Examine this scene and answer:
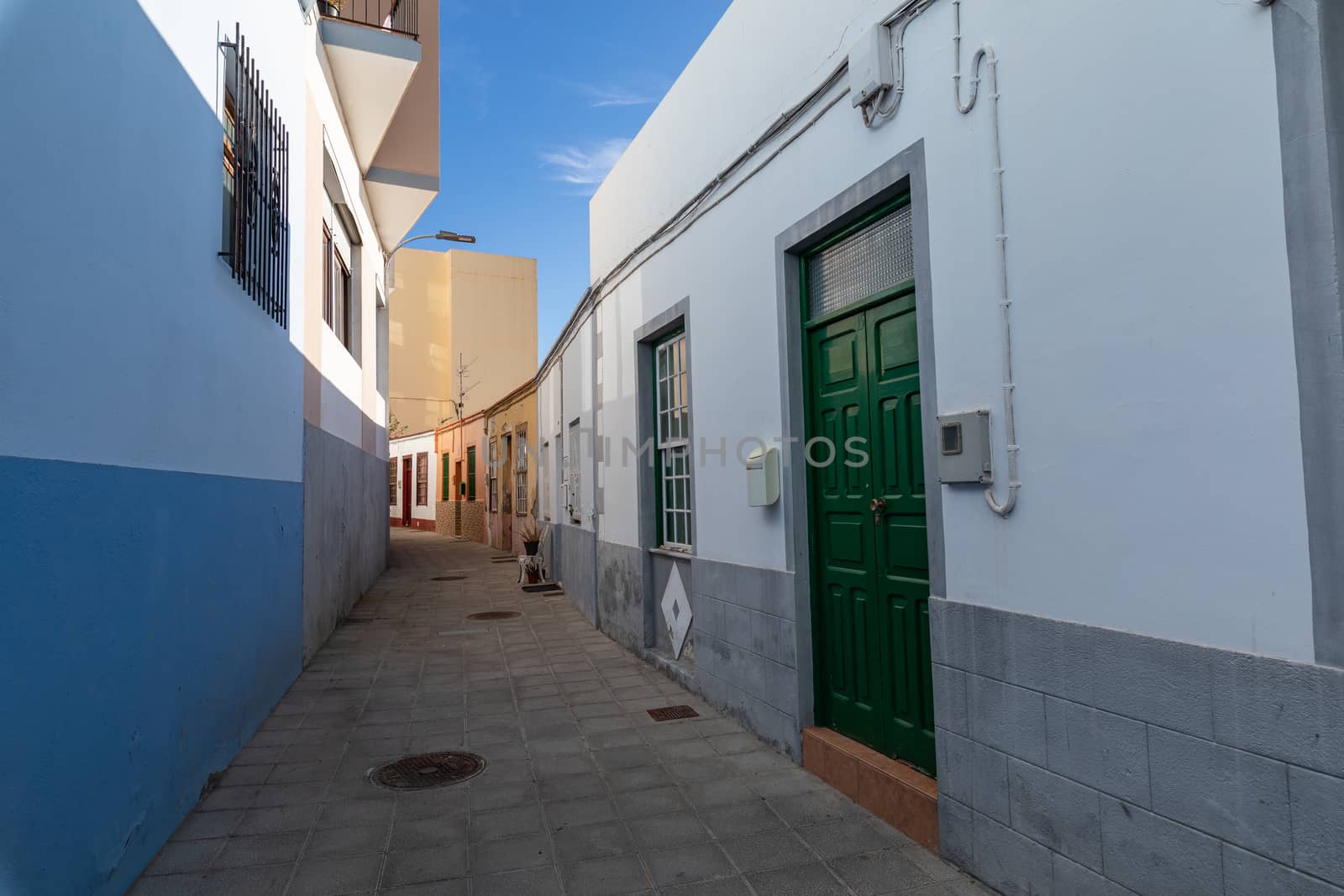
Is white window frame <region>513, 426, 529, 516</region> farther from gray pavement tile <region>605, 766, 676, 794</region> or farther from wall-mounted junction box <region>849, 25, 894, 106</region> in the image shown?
wall-mounted junction box <region>849, 25, 894, 106</region>

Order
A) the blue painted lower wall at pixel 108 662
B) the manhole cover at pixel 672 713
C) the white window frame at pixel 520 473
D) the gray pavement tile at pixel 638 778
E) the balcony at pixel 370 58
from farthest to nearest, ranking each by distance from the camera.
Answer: the white window frame at pixel 520 473
the balcony at pixel 370 58
the manhole cover at pixel 672 713
the gray pavement tile at pixel 638 778
the blue painted lower wall at pixel 108 662

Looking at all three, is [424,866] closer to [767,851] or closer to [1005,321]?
[767,851]

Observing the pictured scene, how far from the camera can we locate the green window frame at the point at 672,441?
6.43m

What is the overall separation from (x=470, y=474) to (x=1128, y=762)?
2100 cm

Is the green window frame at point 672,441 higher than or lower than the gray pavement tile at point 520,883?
higher

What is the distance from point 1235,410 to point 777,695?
301 centimetres

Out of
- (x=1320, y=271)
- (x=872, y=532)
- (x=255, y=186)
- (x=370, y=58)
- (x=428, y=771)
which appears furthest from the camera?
(x=370, y=58)

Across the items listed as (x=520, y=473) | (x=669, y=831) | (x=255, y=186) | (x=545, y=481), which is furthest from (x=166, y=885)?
(x=520, y=473)

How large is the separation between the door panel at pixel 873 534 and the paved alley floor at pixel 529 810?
1.65 ft

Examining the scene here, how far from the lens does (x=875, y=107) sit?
371cm

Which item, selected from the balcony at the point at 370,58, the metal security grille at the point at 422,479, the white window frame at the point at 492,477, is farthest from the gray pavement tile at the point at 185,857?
the metal security grille at the point at 422,479

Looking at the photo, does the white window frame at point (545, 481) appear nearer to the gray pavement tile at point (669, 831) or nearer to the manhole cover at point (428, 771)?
the manhole cover at point (428, 771)

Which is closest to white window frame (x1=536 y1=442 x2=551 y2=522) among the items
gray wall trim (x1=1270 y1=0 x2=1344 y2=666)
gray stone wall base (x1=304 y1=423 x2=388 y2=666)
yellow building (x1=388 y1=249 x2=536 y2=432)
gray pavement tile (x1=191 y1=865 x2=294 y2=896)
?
gray stone wall base (x1=304 y1=423 x2=388 y2=666)

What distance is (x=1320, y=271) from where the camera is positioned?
6.47ft
